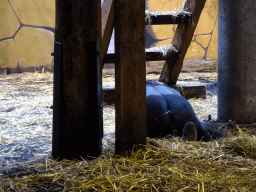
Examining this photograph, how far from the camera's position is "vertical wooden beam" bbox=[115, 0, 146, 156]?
223 centimetres

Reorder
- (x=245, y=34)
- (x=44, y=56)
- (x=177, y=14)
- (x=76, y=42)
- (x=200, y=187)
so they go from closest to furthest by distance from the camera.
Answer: (x=200, y=187) < (x=76, y=42) < (x=245, y=34) < (x=177, y=14) < (x=44, y=56)

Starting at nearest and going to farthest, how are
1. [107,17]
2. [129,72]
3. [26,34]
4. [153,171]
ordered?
1. [153,171]
2. [129,72]
3. [107,17]
4. [26,34]

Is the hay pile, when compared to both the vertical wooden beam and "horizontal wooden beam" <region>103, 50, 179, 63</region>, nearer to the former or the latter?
the vertical wooden beam

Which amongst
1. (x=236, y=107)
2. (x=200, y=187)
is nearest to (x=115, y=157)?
(x=200, y=187)

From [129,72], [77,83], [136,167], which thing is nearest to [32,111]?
[77,83]

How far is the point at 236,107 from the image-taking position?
322 cm

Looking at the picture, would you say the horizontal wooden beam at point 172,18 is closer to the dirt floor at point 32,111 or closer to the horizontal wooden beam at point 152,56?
the horizontal wooden beam at point 152,56

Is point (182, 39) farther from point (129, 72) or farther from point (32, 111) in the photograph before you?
point (129, 72)

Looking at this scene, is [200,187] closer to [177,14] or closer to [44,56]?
[177,14]

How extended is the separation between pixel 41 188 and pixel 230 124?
6.43ft

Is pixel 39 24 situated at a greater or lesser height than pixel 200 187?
greater

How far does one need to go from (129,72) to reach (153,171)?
0.64 meters

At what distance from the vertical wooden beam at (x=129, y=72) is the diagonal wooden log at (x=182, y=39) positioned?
202 cm

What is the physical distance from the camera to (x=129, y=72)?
225 cm
